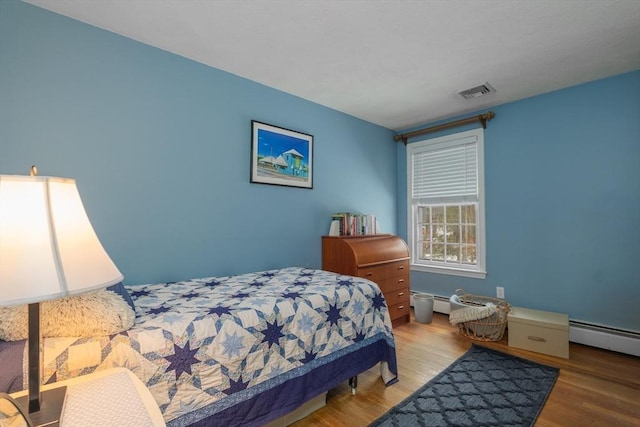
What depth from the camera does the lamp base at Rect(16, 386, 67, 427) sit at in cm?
67

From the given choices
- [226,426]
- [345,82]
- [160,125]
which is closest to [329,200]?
[345,82]

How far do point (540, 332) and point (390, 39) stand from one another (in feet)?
8.91

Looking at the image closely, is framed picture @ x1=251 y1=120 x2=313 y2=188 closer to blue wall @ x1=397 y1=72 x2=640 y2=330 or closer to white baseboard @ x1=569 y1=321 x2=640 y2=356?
blue wall @ x1=397 y1=72 x2=640 y2=330

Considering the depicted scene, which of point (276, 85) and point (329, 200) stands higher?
point (276, 85)

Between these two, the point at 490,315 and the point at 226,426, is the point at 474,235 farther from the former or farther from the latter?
the point at 226,426

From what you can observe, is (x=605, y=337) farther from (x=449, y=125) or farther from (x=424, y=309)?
(x=449, y=125)

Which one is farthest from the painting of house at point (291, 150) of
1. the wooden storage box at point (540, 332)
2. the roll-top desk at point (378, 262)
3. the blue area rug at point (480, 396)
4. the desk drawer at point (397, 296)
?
the blue area rug at point (480, 396)

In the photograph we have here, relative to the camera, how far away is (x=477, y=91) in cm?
286

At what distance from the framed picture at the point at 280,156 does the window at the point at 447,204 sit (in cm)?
170

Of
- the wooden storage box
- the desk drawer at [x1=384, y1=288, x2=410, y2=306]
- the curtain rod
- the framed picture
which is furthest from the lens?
the curtain rod

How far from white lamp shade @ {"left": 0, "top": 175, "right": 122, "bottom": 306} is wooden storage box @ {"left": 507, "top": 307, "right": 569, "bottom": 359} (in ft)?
10.2

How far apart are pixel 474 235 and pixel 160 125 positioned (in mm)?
3423

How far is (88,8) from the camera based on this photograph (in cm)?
175

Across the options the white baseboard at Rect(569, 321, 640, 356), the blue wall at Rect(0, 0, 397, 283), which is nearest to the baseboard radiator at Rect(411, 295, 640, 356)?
the white baseboard at Rect(569, 321, 640, 356)
